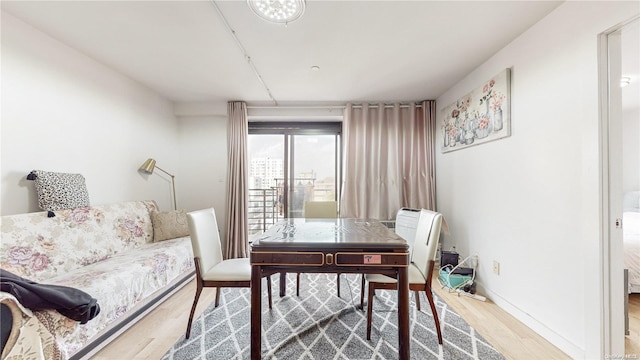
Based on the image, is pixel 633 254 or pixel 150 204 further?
pixel 150 204

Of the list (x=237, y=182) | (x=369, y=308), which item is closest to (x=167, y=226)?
(x=237, y=182)

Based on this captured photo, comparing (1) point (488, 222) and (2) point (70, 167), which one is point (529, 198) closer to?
(1) point (488, 222)

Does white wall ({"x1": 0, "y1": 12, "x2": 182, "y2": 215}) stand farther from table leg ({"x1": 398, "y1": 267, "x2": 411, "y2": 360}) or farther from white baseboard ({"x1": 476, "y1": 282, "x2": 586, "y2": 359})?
white baseboard ({"x1": 476, "y1": 282, "x2": 586, "y2": 359})

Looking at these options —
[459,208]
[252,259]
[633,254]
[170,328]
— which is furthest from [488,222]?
[170,328]

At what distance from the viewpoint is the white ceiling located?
5.53ft

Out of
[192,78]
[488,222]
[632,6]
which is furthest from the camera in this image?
[192,78]

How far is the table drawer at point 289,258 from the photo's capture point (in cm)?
144

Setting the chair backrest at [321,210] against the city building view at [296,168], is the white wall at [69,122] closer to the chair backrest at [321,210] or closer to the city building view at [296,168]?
the city building view at [296,168]

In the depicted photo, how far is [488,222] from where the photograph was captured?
7.82 feet

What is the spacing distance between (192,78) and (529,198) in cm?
364

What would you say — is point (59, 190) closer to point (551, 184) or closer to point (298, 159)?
point (298, 159)

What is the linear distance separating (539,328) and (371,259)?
155 cm

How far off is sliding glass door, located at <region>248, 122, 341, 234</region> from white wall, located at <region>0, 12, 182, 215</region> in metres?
1.54

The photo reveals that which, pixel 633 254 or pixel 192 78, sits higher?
pixel 192 78
